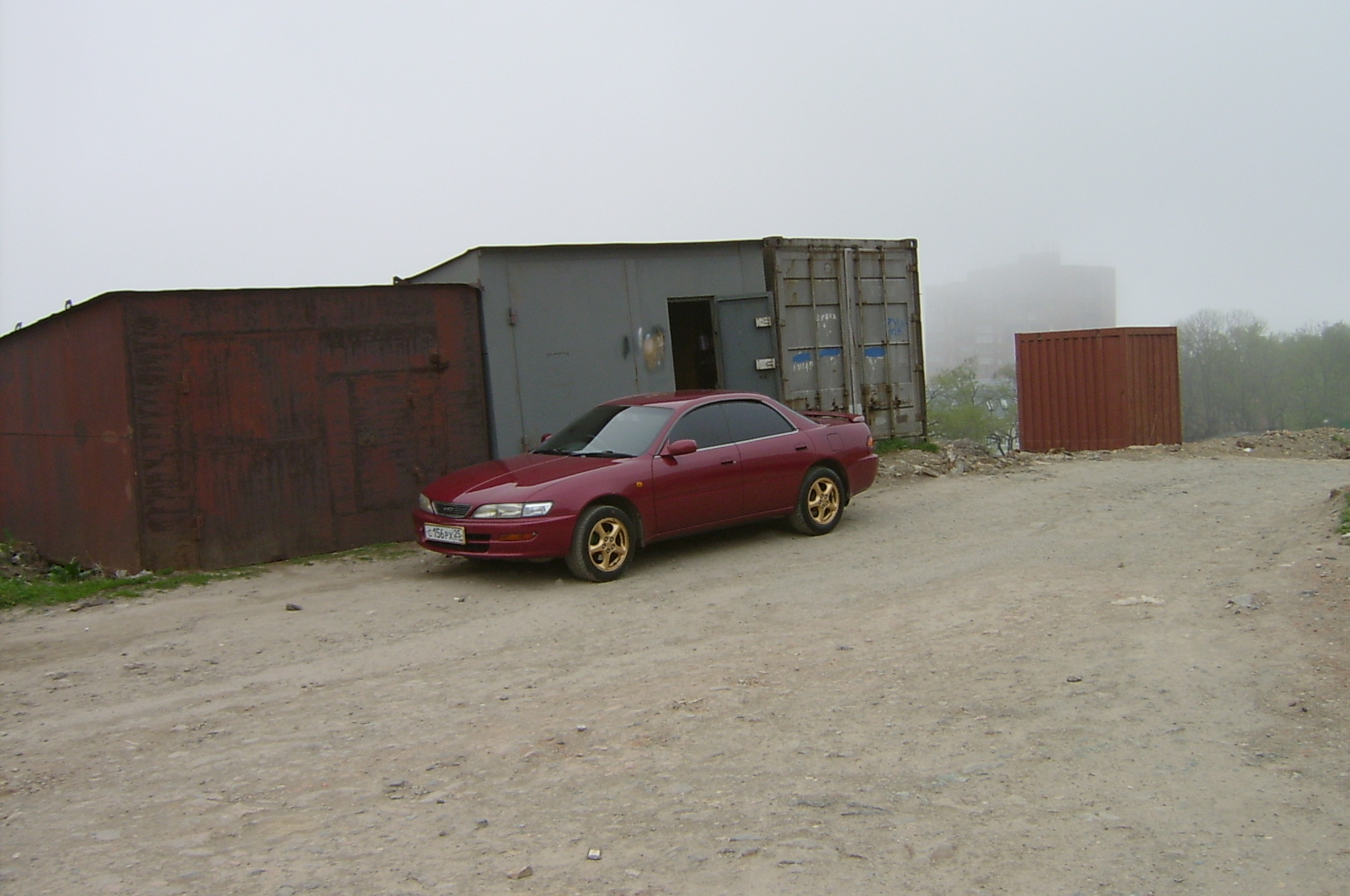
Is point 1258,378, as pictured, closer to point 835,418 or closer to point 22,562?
point 835,418

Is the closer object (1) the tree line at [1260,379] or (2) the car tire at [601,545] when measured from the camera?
(2) the car tire at [601,545]

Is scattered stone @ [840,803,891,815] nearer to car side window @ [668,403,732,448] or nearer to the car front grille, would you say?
the car front grille

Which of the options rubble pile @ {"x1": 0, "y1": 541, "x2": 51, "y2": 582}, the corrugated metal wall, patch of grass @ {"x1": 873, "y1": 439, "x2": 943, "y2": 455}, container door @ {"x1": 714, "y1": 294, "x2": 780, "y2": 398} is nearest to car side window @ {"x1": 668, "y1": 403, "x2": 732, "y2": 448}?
container door @ {"x1": 714, "y1": 294, "x2": 780, "y2": 398}

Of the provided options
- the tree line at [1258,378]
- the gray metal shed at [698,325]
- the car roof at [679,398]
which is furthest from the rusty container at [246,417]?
the tree line at [1258,378]

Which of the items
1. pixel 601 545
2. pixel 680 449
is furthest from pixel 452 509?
pixel 680 449

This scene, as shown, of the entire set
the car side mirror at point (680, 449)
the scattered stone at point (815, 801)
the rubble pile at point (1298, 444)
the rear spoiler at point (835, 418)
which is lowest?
the rubble pile at point (1298, 444)

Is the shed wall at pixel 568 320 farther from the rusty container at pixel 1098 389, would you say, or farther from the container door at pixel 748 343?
the rusty container at pixel 1098 389

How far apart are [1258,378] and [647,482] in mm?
50074

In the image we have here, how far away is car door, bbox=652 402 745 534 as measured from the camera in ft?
29.7

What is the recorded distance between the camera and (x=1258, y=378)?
5044 cm

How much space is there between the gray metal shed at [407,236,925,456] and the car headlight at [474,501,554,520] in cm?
371

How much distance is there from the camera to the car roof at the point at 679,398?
31.9 feet

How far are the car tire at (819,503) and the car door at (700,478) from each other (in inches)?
31.4

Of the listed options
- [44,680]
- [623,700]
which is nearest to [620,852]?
[623,700]
